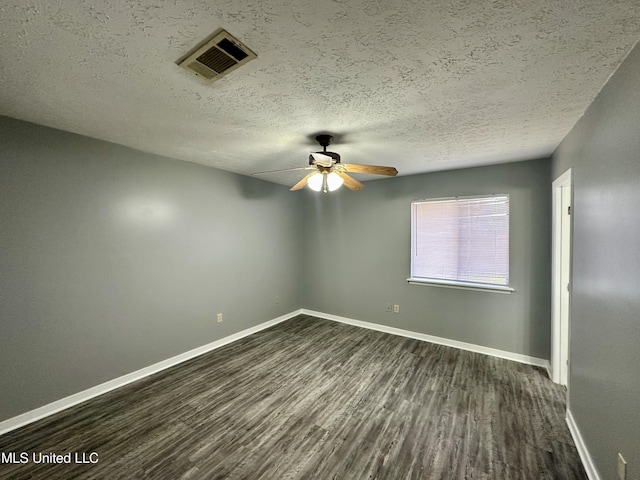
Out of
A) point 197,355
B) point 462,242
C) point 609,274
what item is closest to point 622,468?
point 609,274

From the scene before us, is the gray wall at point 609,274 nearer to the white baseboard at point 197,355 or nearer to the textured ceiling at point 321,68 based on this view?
the textured ceiling at point 321,68

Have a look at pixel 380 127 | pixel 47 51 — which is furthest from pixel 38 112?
pixel 380 127

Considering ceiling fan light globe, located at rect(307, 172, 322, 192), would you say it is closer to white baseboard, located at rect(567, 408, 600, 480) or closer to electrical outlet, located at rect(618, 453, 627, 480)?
electrical outlet, located at rect(618, 453, 627, 480)

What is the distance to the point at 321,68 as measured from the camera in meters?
1.36

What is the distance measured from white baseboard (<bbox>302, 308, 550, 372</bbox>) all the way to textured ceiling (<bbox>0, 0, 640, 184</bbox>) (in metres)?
2.50

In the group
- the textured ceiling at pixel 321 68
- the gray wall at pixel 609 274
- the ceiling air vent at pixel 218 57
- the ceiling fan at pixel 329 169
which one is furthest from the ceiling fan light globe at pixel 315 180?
the gray wall at pixel 609 274

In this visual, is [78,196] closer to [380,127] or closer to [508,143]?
[380,127]

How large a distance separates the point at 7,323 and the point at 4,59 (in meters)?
1.92

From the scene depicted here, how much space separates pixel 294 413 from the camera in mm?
2244

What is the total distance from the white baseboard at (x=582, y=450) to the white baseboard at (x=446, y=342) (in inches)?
42.8

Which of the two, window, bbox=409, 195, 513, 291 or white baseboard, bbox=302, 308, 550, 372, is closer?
white baseboard, bbox=302, 308, 550, 372

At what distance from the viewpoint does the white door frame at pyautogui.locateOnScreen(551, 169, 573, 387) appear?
8.49 ft

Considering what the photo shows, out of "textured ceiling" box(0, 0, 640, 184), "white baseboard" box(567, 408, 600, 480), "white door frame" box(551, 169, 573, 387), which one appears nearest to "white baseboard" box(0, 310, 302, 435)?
"textured ceiling" box(0, 0, 640, 184)

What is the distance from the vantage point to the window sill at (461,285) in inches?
126
